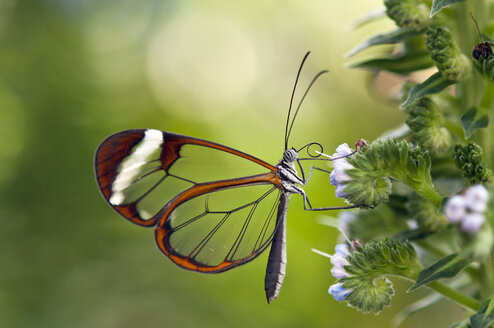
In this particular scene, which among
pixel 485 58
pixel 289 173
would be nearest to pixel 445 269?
pixel 485 58

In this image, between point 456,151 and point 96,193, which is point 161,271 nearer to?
point 96,193

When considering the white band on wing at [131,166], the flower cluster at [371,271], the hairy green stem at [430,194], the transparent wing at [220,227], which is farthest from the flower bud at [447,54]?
the white band on wing at [131,166]

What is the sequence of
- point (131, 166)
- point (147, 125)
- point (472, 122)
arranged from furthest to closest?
point (147, 125)
point (131, 166)
point (472, 122)

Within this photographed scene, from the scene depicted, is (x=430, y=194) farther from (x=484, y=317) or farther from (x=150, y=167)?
(x=150, y=167)

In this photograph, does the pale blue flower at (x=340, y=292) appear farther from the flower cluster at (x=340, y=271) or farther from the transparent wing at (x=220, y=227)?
the transparent wing at (x=220, y=227)

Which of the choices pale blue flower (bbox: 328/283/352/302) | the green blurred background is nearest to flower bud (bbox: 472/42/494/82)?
pale blue flower (bbox: 328/283/352/302)

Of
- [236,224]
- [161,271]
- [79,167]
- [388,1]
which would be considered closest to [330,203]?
[161,271]
